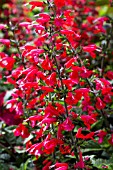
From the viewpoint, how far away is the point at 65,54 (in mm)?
Answer: 2463

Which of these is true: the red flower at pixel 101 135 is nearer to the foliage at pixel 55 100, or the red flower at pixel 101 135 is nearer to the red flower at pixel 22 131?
the foliage at pixel 55 100

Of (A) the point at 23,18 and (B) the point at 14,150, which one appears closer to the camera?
(B) the point at 14,150

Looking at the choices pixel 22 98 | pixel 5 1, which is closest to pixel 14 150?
pixel 22 98

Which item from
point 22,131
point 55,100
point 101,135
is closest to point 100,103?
point 101,135

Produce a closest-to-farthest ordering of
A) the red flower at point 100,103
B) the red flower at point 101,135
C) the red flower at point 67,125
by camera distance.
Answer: the red flower at point 67,125
the red flower at point 100,103
the red flower at point 101,135

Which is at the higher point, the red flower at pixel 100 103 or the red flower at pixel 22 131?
the red flower at pixel 100 103

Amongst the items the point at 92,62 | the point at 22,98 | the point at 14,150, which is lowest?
the point at 14,150

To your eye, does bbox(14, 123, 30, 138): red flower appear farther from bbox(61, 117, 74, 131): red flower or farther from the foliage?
bbox(61, 117, 74, 131): red flower

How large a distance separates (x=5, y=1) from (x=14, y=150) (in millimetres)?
2155

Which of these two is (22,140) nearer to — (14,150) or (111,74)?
(14,150)

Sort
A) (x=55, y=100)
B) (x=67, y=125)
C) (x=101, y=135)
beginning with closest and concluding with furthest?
(x=67, y=125) < (x=55, y=100) < (x=101, y=135)

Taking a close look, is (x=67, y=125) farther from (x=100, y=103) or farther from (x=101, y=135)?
(x=101, y=135)

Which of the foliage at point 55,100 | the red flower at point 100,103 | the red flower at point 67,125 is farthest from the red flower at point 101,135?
the red flower at point 67,125

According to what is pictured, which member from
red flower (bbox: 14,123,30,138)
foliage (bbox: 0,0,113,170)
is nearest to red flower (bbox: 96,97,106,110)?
foliage (bbox: 0,0,113,170)
